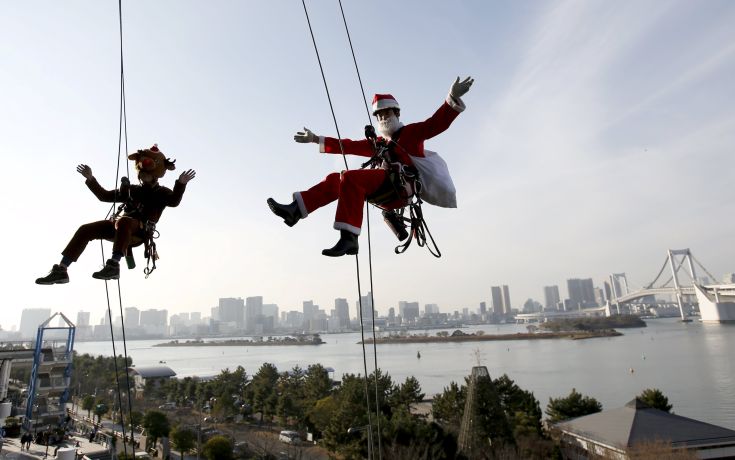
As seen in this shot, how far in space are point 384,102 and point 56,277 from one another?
2.26 metres

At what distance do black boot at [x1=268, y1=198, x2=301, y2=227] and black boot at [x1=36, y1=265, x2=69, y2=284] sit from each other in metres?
1.39

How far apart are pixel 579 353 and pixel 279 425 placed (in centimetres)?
3983

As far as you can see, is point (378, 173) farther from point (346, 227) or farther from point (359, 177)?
point (346, 227)

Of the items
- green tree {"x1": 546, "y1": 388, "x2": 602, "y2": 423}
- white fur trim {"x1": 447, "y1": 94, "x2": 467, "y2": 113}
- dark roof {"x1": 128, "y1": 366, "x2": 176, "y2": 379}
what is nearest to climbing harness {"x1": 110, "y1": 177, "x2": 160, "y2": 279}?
white fur trim {"x1": 447, "y1": 94, "x2": 467, "y2": 113}

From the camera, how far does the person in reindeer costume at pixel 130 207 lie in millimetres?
2676

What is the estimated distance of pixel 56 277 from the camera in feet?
8.55

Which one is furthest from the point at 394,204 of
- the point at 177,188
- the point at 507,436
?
the point at 507,436

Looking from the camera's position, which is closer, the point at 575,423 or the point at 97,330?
the point at 575,423

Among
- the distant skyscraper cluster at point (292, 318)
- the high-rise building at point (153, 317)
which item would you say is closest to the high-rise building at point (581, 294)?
the distant skyscraper cluster at point (292, 318)

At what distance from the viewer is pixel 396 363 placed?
189 feet

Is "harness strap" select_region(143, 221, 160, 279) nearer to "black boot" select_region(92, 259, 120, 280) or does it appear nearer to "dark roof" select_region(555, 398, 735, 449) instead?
"black boot" select_region(92, 259, 120, 280)

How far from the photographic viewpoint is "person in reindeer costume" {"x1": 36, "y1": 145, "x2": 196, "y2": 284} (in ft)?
8.78

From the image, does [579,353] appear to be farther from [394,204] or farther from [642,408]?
[394,204]

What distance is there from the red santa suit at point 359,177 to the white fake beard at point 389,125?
1.9 inches
